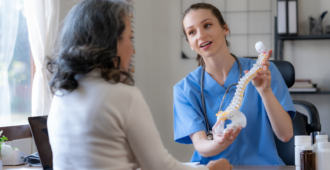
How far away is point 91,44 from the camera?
72 centimetres

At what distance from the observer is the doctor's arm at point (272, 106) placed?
3.66ft

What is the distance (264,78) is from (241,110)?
225 mm

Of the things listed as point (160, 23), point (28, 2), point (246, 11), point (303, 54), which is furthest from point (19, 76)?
point (303, 54)

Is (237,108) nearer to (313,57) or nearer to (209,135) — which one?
(209,135)

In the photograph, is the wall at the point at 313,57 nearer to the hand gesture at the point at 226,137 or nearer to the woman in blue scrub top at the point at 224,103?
the woman in blue scrub top at the point at 224,103

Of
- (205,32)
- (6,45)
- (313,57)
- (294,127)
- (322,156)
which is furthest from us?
(313,57)

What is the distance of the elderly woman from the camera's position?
0.68 meters

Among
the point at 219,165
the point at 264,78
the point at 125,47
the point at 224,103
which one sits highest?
the point at 125,47

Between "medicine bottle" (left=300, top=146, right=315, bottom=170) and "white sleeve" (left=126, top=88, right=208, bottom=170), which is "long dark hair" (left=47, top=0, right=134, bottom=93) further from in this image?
"medicine bottle" (left=300, top=146, right=315, bottom=170)

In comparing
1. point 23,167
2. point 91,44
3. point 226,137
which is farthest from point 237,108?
point 23,167

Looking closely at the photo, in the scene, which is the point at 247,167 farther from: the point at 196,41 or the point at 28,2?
the point at 28,2

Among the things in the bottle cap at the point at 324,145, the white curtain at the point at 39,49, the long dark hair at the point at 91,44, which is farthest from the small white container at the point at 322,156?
the white curtain at the point at 39,49

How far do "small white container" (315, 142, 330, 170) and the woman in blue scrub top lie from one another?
0.32 metres

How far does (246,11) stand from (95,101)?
268 cm
